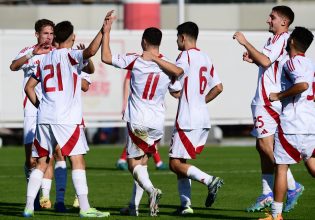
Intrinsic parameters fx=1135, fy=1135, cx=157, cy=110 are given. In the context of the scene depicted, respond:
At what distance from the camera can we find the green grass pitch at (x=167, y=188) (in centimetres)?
1428

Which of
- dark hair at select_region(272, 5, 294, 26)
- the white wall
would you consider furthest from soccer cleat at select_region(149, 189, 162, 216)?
the white wall

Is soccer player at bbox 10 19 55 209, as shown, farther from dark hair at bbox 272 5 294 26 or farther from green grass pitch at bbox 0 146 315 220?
dark hair at bbox 272 5 294 26

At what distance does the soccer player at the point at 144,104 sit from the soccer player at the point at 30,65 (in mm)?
1314

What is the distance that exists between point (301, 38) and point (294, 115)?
87 cm

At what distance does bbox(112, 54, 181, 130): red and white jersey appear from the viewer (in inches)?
540

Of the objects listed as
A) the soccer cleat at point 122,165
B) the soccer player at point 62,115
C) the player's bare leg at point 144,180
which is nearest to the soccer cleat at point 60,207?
the soccer player at point 62,115

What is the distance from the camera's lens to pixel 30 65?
49.7 feet

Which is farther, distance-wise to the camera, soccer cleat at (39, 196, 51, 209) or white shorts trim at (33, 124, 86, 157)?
soccer cleat at (39, 196, 51, 209)

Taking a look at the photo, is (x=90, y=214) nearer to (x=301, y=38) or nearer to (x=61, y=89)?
(x=61, y=89)

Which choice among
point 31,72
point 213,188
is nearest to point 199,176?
point 213,188

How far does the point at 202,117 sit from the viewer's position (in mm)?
14188

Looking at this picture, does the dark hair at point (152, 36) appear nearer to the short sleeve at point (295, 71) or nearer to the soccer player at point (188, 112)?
the soccer player at point (188, 112)

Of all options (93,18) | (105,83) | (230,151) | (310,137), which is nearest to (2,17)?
(93,18)

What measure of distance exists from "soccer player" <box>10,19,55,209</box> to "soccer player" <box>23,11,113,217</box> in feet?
2.80
